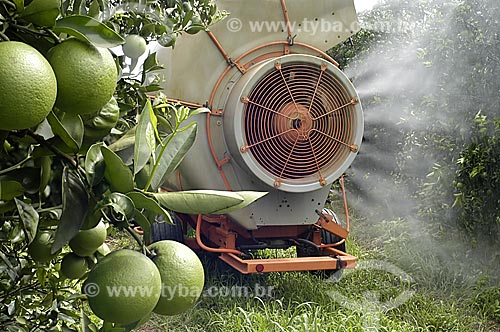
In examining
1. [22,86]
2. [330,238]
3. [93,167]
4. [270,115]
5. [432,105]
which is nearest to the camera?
[22,86]

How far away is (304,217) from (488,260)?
4.60 ft

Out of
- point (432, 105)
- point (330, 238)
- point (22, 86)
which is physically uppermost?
point (22, 86)

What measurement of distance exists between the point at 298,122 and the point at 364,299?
3.73 ft

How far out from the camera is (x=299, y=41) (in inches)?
142

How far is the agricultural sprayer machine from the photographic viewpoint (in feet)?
11.0

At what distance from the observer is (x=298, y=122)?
336 centimetres

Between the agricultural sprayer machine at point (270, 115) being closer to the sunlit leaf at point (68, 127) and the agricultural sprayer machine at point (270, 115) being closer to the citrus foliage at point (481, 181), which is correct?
the citrus foliage at point (481, 181)

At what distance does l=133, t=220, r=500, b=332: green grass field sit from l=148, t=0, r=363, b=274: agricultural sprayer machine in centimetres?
24

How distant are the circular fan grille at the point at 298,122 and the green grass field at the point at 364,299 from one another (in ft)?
2.33

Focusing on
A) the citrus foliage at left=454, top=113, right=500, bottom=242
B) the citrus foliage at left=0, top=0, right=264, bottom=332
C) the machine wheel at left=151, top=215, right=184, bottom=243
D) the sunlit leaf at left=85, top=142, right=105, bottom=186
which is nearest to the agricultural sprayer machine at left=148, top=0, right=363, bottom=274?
the machine wheel at left=151, top=215, right=184, bottom=243

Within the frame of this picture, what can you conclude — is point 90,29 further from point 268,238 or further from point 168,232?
point 168,232

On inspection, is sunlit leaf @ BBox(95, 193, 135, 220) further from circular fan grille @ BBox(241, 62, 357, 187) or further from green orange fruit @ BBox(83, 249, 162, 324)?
circular fan grille @ BBox(241, 62, 357, 187)

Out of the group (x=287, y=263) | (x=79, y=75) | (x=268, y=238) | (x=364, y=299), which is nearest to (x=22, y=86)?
(x=79, y=75)

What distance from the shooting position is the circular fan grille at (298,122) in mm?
3348
